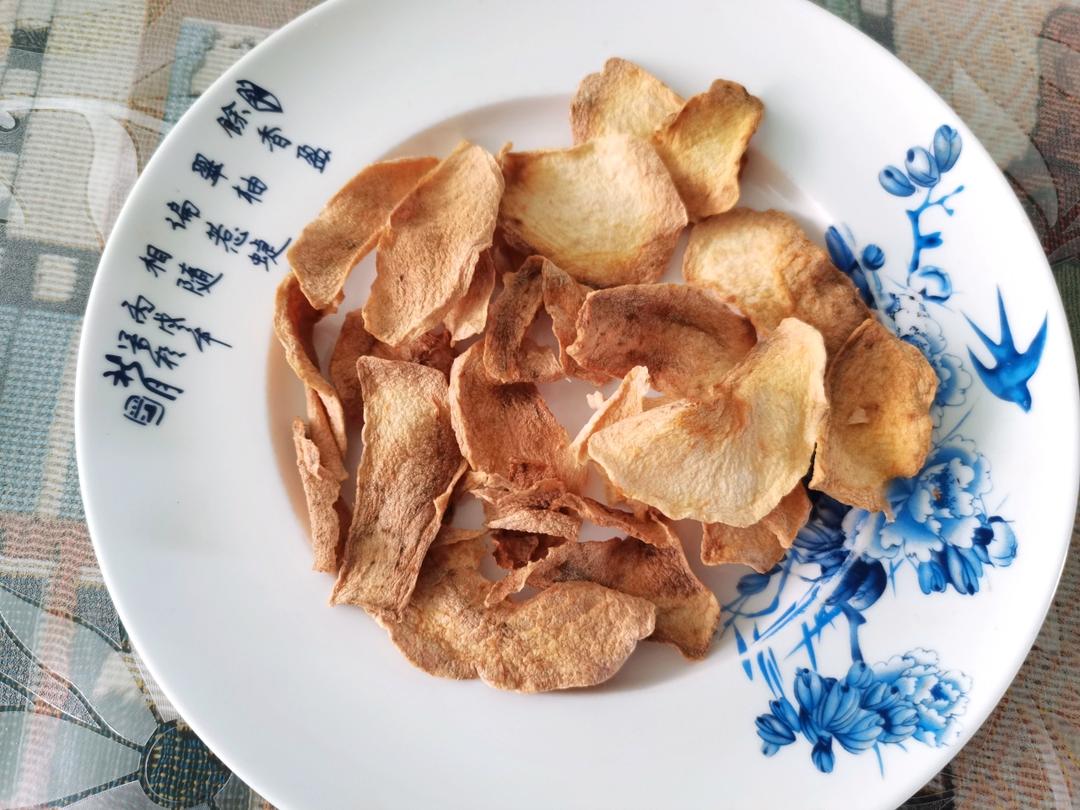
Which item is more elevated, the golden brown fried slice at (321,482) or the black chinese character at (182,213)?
the black chinese character at (182,213)

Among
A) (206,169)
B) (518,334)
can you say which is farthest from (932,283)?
(206,169)

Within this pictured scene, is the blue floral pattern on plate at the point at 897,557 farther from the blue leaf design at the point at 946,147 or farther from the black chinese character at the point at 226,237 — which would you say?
the black chinese character at the point at 226,237

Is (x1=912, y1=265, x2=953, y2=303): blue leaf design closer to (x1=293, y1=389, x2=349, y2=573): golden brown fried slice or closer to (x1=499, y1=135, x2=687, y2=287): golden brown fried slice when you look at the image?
(x1=499, y1=135, x2=687, y2=287): golden brown fried slice

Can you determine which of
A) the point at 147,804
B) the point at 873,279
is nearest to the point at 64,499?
the point at 147,804

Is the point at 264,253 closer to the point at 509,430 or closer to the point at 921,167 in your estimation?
the point at 509,430

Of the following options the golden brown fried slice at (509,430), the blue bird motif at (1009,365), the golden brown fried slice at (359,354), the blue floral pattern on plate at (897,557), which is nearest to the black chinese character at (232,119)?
the golden brown fried slice at (359,354)

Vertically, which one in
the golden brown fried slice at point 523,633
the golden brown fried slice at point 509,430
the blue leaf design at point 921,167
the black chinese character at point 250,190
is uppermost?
the blue leaf design at point 921,167

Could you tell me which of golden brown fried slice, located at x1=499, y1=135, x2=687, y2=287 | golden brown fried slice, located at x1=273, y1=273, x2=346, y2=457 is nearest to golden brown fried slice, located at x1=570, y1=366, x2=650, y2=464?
golden brown fried slice, located at x1=499, y1=135, x2=687, y2=287
